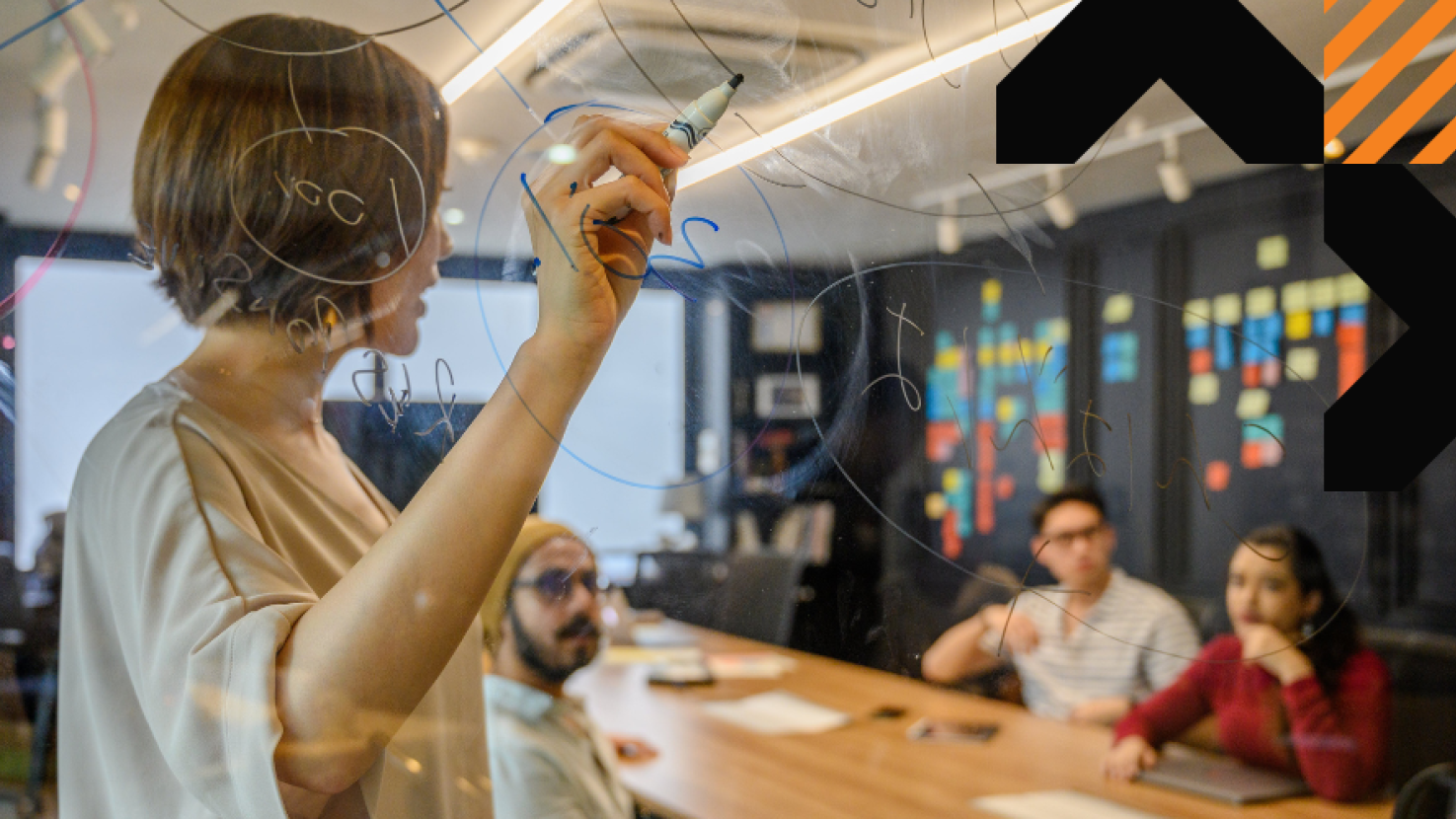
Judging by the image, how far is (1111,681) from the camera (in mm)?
513

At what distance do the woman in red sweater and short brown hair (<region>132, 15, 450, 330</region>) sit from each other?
433mm

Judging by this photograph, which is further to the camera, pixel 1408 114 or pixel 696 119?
pixel 1408 114

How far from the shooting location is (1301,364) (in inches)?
19.3

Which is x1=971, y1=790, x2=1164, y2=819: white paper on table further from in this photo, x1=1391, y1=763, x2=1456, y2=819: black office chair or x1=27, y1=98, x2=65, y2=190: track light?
x1=27, y1=98, x2=65, y2=190: track light

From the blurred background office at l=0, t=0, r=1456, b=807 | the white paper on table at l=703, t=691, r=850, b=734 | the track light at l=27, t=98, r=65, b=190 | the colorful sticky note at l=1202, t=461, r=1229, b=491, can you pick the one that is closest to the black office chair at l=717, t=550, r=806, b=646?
the blurred background office at l=0, t=0, r=1456, b=807

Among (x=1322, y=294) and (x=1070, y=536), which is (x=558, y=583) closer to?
(x=1070, y=536)

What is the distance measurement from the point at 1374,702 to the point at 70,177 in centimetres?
84

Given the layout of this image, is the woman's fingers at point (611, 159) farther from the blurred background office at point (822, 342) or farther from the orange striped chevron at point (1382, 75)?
the orange striped chevron at point (1382, 75)

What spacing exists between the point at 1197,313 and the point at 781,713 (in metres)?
0.32

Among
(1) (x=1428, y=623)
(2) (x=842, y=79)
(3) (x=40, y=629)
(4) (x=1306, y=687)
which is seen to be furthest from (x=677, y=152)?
(1) (x=1428, y=623)

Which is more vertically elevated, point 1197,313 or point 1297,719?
point 1197,313

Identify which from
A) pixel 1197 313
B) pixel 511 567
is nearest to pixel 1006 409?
pixel 1197 313

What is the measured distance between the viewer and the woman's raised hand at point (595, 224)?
14.4 inches

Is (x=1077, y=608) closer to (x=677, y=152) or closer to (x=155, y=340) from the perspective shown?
(x=677, y=152)
